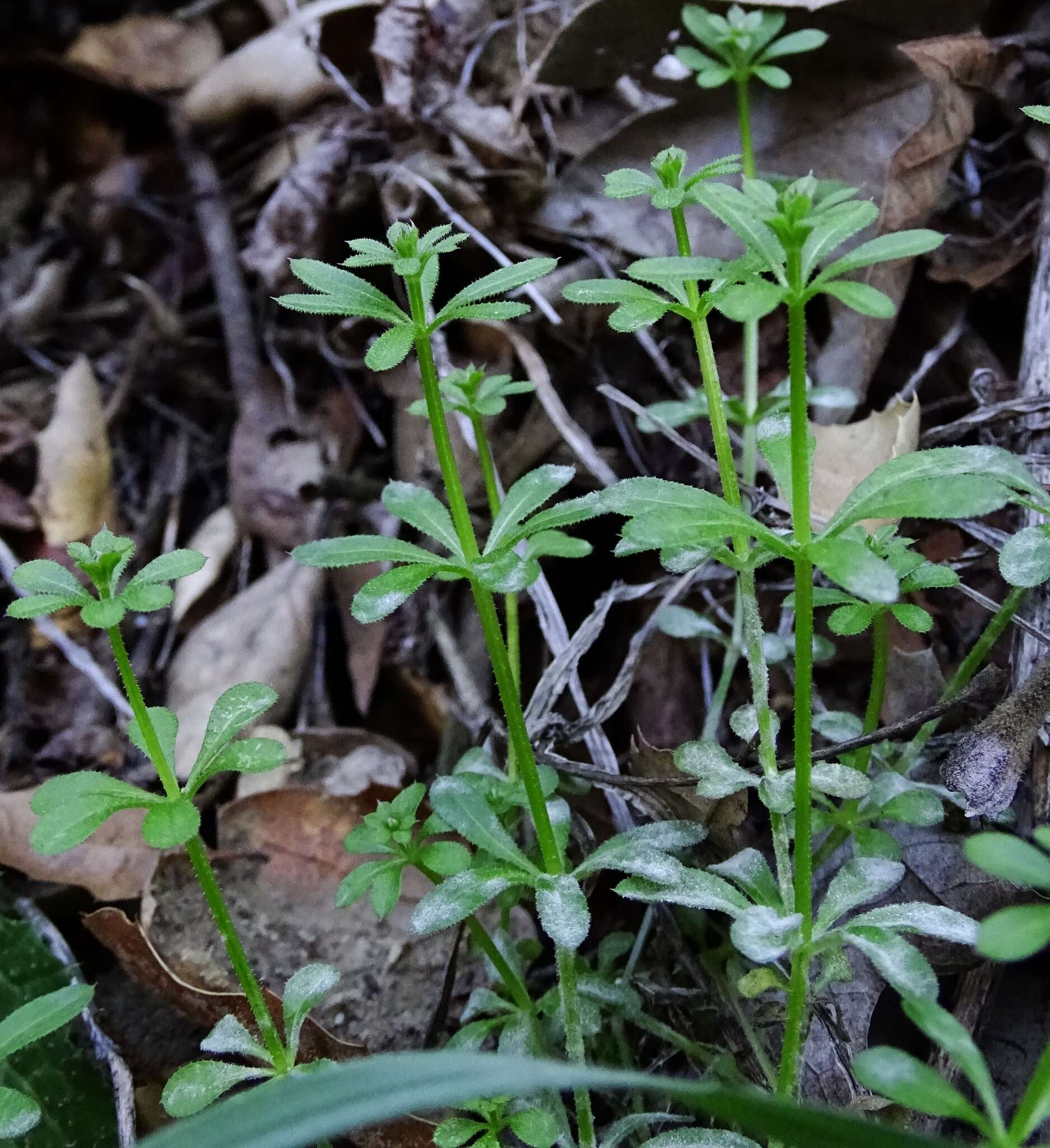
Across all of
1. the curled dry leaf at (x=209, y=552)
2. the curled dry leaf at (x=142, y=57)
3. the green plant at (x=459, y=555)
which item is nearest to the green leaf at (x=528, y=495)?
the green plant at (x=459, y=555)

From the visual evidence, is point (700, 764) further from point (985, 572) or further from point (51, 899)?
point (51, 899)

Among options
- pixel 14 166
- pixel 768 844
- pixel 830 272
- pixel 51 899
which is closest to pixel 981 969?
pixel 768 844

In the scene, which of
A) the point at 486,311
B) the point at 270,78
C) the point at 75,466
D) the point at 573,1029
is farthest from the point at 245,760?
the point at 270,78

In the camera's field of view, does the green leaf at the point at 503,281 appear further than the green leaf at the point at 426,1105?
Yes

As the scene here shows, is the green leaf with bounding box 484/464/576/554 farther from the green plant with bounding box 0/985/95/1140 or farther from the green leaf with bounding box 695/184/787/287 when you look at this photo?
the green plant with bounding box 0/985/95/1140

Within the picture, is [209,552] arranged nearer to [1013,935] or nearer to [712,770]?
[712,770]

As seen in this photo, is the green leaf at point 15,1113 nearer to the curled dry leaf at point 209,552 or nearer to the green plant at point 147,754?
the green plant at point 147,754
